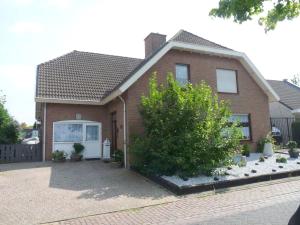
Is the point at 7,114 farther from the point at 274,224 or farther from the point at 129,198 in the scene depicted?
the point at 274,224

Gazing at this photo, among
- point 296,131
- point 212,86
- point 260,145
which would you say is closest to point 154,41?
point 212,86

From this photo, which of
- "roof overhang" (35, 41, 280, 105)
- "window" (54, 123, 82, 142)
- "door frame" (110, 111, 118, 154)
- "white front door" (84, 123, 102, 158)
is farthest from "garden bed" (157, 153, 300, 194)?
"window" (54, 123, 82, 142)

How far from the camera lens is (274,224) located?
19.6 feet

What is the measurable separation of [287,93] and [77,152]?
2088cm

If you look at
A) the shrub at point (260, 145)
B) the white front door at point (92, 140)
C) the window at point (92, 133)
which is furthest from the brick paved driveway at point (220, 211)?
the window at point (92, 133)

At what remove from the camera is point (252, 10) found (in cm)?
714

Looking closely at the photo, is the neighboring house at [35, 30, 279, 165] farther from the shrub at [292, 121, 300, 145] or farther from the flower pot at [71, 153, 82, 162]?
the shrub at [292, 121, 300, 145]

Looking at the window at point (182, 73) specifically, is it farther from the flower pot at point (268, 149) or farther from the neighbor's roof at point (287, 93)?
the neighbor's roof at point (287, 93)

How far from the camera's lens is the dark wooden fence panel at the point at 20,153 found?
15.8m

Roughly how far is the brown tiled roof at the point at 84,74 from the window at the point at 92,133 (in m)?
1.72

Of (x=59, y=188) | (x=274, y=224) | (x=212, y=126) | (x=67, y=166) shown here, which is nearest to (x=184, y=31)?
(x=212, y=126)

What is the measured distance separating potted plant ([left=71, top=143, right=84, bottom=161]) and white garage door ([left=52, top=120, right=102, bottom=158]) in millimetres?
365

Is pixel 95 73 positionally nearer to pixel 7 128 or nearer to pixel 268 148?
pixel 7 128

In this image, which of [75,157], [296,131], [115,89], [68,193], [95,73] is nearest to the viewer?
[68,193]
